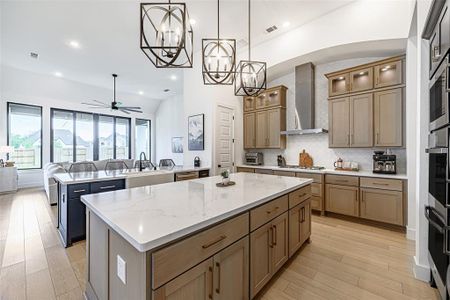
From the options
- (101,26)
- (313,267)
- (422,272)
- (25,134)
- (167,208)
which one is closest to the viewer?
(167,208)

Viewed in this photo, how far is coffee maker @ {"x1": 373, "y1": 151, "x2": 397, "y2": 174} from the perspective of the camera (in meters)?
3.36

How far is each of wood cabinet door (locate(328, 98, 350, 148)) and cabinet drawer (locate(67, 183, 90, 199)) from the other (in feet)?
14.1

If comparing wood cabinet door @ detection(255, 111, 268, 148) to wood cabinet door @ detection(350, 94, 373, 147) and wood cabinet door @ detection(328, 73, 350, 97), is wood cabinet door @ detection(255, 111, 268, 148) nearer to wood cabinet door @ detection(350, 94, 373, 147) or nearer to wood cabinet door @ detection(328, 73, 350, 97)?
wood cabinet door @ detection(328, 73, 350, 97)

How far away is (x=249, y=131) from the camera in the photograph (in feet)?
17.4

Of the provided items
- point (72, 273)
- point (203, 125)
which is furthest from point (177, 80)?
point (72, 273)

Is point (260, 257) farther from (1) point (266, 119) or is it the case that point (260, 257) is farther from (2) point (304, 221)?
(1) point (266, 119)

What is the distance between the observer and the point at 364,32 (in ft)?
10.5

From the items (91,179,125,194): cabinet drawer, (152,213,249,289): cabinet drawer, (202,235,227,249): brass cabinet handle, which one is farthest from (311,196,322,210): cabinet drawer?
(91,179,125,194): cabinet drawer

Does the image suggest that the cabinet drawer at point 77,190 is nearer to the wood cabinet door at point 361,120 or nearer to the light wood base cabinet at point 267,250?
the light wood base cabinet at point 267,250

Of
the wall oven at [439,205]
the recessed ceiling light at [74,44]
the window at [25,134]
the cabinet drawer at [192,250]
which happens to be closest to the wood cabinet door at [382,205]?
the wall oven at [439,205]

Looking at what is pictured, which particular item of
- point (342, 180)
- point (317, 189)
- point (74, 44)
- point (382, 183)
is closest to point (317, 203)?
point (317, 189)

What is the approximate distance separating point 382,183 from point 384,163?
0.43m

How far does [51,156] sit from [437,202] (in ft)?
31.4

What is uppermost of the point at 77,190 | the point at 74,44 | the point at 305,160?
the point at 74,44
